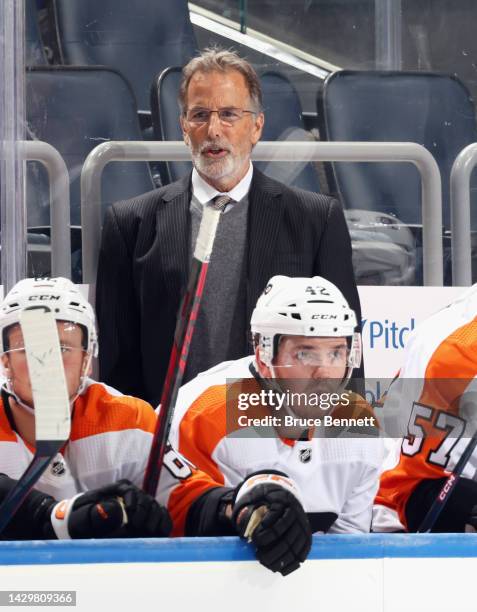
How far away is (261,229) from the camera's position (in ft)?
8.34

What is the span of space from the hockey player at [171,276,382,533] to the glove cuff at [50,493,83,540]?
0.29 meters

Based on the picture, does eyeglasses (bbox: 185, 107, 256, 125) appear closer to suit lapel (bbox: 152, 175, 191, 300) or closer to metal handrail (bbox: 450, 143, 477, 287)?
suit lapel (bbox: 152, 175, 191, 300)

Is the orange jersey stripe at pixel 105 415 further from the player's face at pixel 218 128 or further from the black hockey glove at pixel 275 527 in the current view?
the player's face at pixel 218 128

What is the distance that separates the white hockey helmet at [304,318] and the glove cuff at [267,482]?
8.9 inches

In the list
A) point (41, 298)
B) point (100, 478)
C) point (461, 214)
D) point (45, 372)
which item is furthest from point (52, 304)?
point (461, 214)

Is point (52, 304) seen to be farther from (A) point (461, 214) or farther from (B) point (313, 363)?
(A) point (461, 214)

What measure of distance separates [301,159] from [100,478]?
0.95 m

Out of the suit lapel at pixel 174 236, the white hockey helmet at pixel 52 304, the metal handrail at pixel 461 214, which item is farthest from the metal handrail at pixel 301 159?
the white hockey helmet at pixel 52 304

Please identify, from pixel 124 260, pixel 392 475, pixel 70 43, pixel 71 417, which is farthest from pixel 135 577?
pixel 70 43

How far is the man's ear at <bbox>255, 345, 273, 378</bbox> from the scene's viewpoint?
213 centimetres

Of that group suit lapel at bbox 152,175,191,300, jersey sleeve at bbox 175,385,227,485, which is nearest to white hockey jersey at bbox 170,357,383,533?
jersey sleeve at bbox 175,385,227,485

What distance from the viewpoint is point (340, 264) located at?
99.2 inches

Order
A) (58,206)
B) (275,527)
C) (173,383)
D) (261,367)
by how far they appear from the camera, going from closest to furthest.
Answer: (275,527) → (173,383) → (261,367) → (58,206)

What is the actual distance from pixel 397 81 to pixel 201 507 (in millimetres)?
1192
